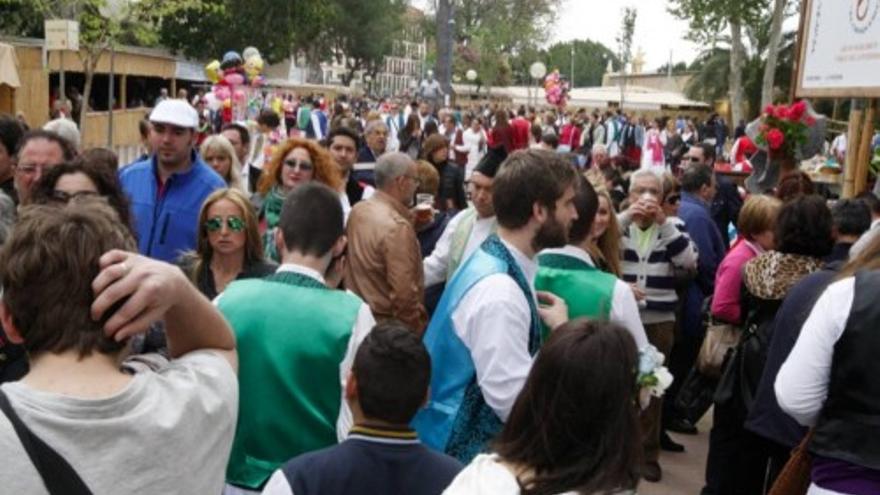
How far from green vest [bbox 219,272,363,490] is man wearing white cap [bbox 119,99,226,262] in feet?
7.37

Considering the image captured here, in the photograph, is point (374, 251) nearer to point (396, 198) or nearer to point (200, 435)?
point (396, 198)

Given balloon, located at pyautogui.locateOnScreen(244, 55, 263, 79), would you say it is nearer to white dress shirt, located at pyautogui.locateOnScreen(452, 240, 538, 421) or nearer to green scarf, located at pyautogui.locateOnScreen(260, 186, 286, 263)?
green scarf, located at pyautogui.locateOnScreen(260, 186, 286, 263)

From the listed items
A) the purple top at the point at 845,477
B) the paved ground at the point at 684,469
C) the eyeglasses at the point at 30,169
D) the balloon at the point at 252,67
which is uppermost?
the balloon at the point at 252,67

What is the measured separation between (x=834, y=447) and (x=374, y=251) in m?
2.58

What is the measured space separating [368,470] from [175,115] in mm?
3413

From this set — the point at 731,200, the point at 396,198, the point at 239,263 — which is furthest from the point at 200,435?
the point at 731,200

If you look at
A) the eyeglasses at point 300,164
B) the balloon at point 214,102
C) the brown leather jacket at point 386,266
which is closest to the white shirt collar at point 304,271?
the brown leather jacket at point 386,266

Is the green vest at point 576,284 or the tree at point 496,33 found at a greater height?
the tree at point 496,33

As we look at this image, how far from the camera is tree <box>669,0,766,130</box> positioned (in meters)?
43.0

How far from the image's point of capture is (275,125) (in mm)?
12109

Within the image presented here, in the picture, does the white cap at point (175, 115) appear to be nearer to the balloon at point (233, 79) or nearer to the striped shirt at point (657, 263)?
the striped shirt at point (657, 263)

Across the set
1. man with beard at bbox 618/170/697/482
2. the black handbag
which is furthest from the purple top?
man with beard at bbox 618/170/697/482

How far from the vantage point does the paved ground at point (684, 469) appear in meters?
6.76

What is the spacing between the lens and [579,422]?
7.54 ft
